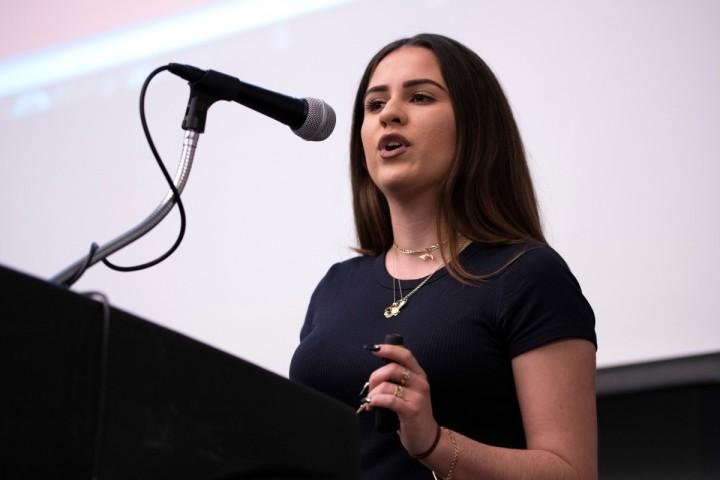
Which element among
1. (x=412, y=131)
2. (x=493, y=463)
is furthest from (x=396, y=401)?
(x=412, y=131)

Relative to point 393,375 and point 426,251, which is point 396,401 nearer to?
point 393,375

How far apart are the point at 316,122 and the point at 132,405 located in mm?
601

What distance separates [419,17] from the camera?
92.7 inches

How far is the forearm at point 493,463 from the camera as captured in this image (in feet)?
3.92

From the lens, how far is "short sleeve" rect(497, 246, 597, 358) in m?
1.37

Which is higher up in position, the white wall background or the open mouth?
the white wall background

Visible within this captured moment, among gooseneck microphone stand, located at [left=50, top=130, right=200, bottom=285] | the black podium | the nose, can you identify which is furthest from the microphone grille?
the black podium

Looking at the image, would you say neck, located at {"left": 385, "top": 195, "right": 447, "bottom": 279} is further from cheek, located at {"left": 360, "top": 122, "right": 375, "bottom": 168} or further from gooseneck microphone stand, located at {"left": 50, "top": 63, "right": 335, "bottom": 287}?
gooseneck microphone stand, located at {"left": 50, "top": 63, "right": 335, "bottom": 287}

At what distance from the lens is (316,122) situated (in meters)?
1.27

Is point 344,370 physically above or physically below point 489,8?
below

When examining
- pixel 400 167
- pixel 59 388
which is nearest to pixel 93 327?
pixel 59 388

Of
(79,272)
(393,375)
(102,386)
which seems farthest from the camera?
(393,375)

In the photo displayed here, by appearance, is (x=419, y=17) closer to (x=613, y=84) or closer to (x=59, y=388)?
(x=613, y=84)

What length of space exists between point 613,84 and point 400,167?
75 cm
